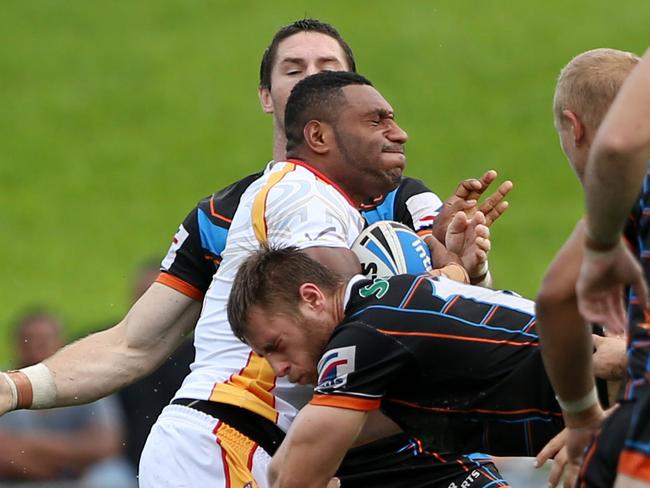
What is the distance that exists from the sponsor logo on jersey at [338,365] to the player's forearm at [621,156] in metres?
1.61

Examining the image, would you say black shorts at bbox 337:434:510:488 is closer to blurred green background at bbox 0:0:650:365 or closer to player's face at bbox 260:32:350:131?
player's face at bbox 260:32:350:131

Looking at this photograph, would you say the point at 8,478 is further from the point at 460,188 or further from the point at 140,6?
the point at 140,6

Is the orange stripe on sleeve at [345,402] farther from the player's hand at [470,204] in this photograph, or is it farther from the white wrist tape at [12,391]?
the white wrist tape at [12,391]

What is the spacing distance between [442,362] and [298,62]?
9.07ft

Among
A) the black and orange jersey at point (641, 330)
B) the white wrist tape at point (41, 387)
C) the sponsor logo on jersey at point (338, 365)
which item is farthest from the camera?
the white wrist tape at point (41, 387)

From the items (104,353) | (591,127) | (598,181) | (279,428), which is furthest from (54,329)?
(598,181)

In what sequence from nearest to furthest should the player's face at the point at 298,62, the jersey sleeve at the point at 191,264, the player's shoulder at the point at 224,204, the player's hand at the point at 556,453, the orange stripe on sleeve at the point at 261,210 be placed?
1. the player's hand at the point at 556,453
2. the orange stripe on sleeve at the point at 261,210
3. the player's shoulder at the point at 224,204
4. the jersey sleeve at the point at 191,264
5. the player's face at the point at 298,62

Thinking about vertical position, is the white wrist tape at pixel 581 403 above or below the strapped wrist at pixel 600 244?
below

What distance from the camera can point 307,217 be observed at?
20.3 ft

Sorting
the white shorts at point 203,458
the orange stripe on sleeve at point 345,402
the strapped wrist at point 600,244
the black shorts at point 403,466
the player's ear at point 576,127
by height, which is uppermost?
the player's ear at point 576,127

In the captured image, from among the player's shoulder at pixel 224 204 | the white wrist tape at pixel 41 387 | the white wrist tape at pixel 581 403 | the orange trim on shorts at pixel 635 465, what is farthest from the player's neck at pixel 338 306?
the white wrist tape at pixel 41 387

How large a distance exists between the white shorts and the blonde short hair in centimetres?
213

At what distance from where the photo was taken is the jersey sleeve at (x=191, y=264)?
24.1 ft

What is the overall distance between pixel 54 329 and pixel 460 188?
19.0 ft
